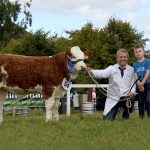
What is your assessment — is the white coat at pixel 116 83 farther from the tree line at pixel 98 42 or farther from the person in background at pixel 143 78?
the tree line at pixel 98 42

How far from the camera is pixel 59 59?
38.8ft

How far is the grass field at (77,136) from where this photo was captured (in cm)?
784

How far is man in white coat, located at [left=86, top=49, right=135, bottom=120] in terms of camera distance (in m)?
12.4

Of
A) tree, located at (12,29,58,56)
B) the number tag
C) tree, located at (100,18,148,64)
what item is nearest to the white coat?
the number tag

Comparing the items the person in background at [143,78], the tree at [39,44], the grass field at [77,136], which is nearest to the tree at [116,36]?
the tree at [39,44]

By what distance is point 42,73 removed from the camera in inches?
455

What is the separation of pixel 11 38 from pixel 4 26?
115 inches

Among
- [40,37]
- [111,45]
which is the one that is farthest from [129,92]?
[111,45]

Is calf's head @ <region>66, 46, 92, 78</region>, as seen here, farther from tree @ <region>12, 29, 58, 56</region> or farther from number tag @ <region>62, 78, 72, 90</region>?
tree @ <region>12, 29, 58, 56</region>

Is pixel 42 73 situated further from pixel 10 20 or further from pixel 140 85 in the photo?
pixel 10 20

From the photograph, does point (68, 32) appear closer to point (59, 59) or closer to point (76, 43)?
point (76, 43)

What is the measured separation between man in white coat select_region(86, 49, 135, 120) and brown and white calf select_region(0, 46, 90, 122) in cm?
93

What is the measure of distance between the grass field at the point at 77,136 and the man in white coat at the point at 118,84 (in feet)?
5.17

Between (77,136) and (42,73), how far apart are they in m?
3.01
